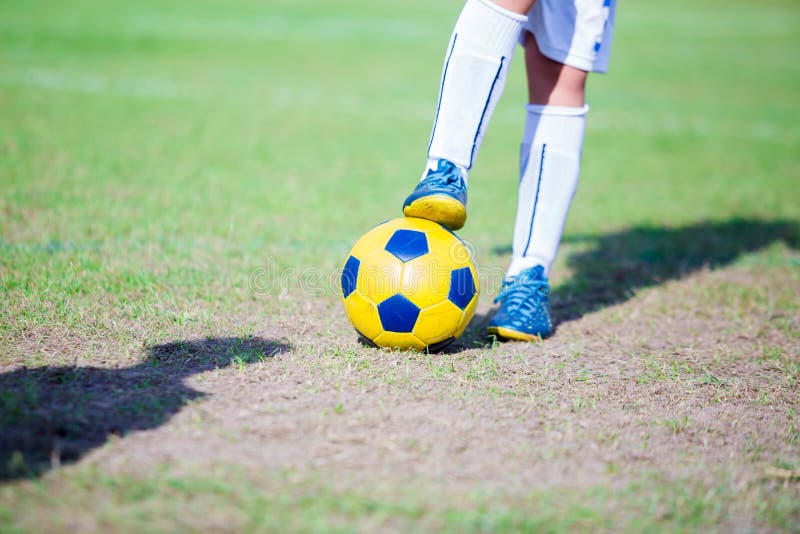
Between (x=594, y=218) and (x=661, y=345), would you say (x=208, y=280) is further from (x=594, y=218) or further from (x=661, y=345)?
(x=594, y=218)

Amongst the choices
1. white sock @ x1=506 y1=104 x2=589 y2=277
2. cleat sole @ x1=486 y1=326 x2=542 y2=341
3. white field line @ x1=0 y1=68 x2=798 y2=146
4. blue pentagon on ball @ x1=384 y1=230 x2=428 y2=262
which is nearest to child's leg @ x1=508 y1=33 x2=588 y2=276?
white sock @ x1=506 y1=104 x2=589 y2=277

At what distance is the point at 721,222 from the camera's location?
17.8ft

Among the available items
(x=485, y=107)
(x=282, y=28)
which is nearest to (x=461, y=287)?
(x=485, y=107)

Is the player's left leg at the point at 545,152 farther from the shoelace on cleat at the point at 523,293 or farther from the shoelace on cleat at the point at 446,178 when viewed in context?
the shoelace on cleat at the point at 446,178

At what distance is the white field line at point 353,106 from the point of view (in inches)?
333

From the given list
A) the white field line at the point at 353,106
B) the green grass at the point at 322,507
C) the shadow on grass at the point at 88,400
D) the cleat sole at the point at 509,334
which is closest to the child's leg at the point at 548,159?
the cleat sole at the point at 509,334

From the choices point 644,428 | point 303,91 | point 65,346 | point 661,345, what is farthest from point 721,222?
point 303,91

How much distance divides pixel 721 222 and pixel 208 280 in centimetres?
350

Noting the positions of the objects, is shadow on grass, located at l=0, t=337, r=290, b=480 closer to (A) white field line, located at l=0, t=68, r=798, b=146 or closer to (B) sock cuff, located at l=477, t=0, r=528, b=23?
(B) sock cuff, located at l=477, t=0, r=528, b=23

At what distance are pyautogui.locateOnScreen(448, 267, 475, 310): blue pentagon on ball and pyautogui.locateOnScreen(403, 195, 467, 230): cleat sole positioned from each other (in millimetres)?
179

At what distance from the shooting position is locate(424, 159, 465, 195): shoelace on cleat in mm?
2926

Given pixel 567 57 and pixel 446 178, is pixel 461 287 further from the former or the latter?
pixel 567 57

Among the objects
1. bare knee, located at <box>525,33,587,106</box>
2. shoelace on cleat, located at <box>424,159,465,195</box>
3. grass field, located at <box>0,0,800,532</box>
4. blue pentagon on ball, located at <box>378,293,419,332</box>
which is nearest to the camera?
grass field, located at <box>0,0,800,532</box>

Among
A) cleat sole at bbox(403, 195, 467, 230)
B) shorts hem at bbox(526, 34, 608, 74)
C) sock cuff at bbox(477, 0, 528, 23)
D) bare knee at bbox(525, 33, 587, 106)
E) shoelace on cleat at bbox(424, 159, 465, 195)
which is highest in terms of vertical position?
sock cuff at bbox(477, 0, 528, 23)
